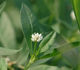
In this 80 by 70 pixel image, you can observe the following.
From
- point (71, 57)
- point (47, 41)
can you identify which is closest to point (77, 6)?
point (47, 41)

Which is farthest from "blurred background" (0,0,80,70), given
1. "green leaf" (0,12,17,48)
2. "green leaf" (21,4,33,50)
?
"green leaf" (21,4,33,50)

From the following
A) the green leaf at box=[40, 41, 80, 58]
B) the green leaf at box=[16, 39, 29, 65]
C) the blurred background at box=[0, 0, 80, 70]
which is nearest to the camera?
the green leaf at box=[40, 41, 80, 58]

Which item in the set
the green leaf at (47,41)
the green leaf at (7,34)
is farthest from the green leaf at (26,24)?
the green leaf at (7,34)

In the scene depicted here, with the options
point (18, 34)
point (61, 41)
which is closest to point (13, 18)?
point (18, 34)

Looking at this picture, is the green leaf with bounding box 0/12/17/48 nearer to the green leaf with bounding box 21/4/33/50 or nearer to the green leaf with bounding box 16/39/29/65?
the green leaf with bounding box 16/39/29/65

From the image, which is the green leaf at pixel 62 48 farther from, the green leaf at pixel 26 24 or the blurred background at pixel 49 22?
the blurred background at pixel 49 22

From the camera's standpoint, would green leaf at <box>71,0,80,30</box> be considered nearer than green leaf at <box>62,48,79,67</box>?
Yes

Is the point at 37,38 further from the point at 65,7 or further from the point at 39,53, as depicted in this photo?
the point at 65,7
